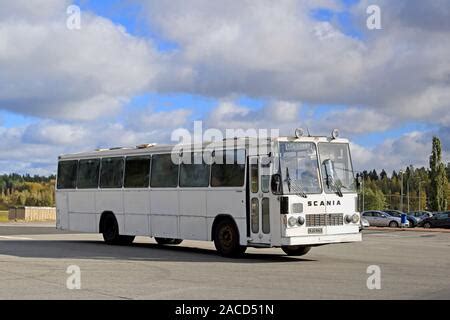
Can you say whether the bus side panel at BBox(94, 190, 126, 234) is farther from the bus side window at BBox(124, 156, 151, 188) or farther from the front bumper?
the front bumper

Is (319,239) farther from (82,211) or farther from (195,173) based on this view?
(82,211)

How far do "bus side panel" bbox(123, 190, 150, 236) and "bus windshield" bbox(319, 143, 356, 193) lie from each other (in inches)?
254

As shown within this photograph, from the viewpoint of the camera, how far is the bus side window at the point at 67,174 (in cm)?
2605

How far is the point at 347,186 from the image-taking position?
1841 cm

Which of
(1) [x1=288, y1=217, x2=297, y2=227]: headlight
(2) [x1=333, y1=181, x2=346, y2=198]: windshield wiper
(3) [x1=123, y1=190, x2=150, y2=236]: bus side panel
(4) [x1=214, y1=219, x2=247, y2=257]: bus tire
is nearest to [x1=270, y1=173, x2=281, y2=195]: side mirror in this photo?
(1) [x1=288, y1=217, x2=297, y2=227]: headlight

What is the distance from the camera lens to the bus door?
17.9 meters

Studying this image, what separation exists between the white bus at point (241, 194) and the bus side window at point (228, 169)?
0.03 meters

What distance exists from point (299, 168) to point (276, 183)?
3.01 feet

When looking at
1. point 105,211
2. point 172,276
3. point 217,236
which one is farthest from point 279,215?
point 105,211

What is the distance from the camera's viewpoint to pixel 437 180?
104312 mm

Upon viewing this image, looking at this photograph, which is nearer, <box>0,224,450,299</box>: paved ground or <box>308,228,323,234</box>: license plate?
<box>0,224,450,299</box>: paved ground

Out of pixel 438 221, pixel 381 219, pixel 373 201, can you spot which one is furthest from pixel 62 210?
pixel 373 201

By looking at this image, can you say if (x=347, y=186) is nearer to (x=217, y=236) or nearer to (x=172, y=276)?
(x=217, y=236)

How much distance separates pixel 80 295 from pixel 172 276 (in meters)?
3.06
